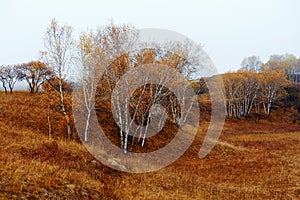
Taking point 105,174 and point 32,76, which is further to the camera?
point 32,76

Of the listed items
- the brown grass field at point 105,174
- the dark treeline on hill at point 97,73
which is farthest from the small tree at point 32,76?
the brown grass field at point 105,174

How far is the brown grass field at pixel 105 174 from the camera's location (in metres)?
9.38

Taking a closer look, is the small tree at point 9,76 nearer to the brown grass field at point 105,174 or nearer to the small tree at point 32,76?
the small tree at point 32,76

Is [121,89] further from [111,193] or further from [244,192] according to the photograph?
[244,192]

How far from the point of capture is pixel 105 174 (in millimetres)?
12922

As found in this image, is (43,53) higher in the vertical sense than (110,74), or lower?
higher

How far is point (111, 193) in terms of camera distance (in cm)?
1043

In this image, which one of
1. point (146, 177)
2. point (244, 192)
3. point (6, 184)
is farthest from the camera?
point (146, 177)

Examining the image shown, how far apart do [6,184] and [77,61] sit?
473 inches

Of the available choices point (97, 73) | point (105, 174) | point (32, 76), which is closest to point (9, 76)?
point (32, 76)

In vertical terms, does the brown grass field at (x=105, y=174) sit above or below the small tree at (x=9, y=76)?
below

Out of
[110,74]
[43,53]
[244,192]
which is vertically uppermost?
[43,53]

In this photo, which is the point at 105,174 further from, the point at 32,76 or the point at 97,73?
the point at 32,76

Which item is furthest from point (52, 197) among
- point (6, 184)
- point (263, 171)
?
point (263, 171)
